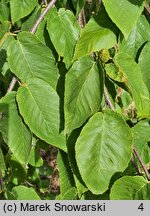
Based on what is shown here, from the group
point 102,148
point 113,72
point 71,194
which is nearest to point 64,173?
point 71,194

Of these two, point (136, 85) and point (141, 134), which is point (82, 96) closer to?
point (136, 85)

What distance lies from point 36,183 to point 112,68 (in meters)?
1.47

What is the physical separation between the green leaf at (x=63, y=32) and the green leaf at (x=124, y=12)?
0.14 meters

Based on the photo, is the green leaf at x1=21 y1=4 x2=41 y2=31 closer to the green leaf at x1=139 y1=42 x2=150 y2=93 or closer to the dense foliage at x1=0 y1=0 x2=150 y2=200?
the dense foliage at x1=0 y1=0 x2=150 y2=200

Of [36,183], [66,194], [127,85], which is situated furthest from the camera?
[36,183]

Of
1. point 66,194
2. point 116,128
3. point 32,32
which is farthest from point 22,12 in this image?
point 66,194

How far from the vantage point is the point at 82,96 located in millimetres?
897

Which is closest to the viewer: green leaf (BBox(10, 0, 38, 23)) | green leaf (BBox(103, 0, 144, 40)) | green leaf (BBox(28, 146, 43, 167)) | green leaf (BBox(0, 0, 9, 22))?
green leaf (BBox(103, 0, 144, 40))

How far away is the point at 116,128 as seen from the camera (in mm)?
922

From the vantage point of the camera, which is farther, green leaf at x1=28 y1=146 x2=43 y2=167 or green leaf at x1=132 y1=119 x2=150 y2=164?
green leaf at x1=28 y1=146 x2=43 y2=167

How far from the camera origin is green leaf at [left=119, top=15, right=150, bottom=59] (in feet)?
3.35

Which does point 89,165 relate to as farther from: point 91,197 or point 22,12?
point 22,12

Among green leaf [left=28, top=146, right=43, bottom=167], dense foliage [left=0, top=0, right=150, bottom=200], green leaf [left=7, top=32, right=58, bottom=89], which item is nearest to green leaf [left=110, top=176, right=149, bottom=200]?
dense foliage [left=0, top=0, right=150, bottom=200]

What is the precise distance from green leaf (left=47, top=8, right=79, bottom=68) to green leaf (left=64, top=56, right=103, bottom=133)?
0.07 meters
